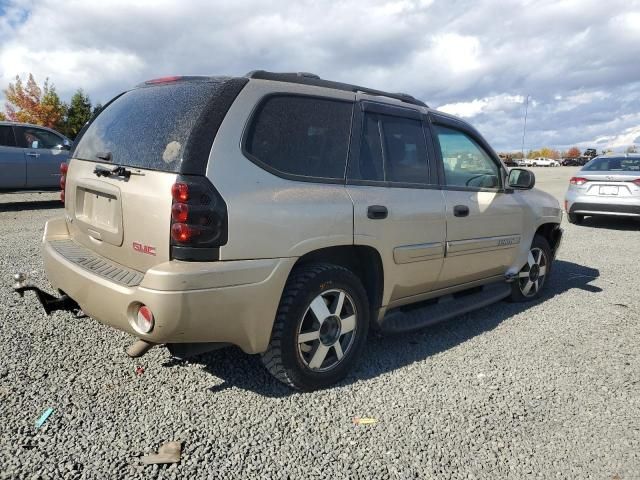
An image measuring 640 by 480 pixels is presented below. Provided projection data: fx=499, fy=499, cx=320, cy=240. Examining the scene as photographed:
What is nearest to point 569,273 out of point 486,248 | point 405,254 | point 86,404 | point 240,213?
point 486,248

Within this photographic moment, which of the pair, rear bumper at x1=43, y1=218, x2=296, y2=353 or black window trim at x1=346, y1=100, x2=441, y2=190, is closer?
rear bumper at x1=43, y1=218, x2=296, y2=353

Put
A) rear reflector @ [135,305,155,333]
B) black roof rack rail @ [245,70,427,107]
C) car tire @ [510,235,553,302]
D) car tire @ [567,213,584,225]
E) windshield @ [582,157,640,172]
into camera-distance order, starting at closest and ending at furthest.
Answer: rear reflector @ [135,305,155,333]
black roof rack rail @ [245,70,427,107]
car tire @ [510,235,553,302]
windshield @ [582,157,640,172]
car tire @ [567,213,584,225]

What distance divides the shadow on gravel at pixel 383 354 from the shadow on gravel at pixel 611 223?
6.72m

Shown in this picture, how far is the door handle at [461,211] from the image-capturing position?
384 cm

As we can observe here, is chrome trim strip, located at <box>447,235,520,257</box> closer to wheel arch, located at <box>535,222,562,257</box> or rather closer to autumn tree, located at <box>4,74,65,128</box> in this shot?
wheel arch, located at <box>535,222,562,257</box>

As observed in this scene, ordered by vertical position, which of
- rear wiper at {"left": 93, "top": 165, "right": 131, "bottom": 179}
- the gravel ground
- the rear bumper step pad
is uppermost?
rear wiper at {"left": 93, "top": 165, "right": 131, "bottom": 179}

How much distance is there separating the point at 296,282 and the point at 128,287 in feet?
2.94

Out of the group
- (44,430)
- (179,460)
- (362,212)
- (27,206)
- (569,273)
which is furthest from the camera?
(27,206)

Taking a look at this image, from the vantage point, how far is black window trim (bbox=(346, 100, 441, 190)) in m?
3.23

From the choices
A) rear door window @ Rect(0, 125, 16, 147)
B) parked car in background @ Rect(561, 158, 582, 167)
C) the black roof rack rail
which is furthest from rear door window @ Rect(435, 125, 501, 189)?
parked car in background @ Rect(561, 158, 582, 167)

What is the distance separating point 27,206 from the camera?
37.5 ft

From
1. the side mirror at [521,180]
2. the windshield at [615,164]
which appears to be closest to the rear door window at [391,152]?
the side mirror at [521,180]

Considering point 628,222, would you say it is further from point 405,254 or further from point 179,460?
point 179,460

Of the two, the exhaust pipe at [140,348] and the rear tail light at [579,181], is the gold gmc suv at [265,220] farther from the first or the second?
the rear tail light at [579,181]
